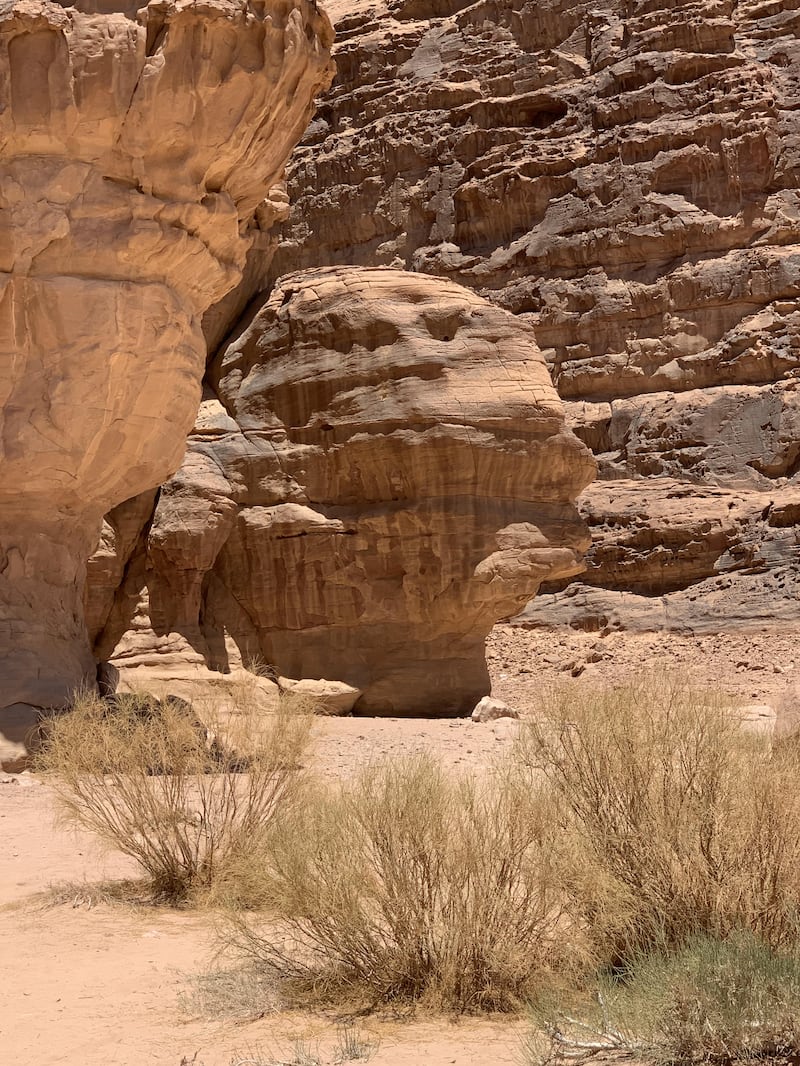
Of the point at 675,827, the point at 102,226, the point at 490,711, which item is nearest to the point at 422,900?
the point at 675,827

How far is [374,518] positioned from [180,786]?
37.1 ft

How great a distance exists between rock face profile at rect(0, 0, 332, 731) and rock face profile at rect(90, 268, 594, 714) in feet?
13.5

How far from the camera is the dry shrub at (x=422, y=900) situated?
5004 millimetres

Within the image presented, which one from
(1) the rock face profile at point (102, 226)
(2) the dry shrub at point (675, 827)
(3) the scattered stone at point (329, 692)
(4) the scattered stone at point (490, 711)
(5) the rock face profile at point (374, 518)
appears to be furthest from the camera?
(5) the rock face profile at point (374, 518)

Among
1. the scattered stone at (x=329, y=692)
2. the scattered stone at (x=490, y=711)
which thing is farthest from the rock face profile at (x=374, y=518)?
the scattered stone at (x=490, y=711)

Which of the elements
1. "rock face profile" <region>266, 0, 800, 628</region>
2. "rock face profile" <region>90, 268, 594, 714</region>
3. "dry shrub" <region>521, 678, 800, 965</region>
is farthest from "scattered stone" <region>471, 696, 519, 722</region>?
"rock face profile" <region>266, 0, 800, 628</region>

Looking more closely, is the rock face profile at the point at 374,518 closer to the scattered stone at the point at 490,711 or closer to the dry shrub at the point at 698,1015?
the scattered stone at the point at 490,711

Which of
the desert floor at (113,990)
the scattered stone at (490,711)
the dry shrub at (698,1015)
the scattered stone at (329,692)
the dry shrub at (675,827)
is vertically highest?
the dry shrub at (675,827)

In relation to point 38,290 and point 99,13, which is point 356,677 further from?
point 99,13

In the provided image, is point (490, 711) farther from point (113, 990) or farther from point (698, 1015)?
point (698, 1015)

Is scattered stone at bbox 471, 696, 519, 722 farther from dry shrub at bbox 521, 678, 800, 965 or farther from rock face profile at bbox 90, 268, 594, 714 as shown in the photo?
dry shrub at bbox 521, 678, 800, 965

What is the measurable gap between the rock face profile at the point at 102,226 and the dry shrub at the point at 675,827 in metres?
8.33

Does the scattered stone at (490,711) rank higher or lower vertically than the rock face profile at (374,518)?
lower

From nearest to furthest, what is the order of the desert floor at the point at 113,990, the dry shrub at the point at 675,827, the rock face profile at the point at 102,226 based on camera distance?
the desert floor at the point at 113,990 → the dry shrub at the point at 675,827 → the rock face profile at the point at 102,226
